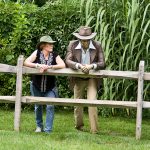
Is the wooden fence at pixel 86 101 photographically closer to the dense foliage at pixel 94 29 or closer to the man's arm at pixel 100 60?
the man's arm at pixel 100 60

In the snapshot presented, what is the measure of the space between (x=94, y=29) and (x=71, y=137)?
125 inches

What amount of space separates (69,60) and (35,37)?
3167mm

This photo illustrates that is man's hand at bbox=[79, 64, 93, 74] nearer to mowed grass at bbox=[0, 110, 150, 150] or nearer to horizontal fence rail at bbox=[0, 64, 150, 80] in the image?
horizontal fence rail at bbox=[0, 64, 150, 80]

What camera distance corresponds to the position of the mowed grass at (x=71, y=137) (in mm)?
7449

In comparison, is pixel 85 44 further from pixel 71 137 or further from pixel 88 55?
pixel 71 137

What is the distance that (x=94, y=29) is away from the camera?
1080cm

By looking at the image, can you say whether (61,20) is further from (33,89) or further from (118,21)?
(33,89)

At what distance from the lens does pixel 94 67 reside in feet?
27.8

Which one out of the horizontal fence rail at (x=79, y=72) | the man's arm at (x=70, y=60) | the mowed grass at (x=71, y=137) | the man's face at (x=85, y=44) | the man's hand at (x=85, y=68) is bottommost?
the mowed grass at (x=71, y=137)

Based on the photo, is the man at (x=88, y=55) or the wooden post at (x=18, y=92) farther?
the man at (x=88, y=55)

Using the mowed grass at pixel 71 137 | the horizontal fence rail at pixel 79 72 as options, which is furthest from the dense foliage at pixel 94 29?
the horizontal fence rail at pixel 79 72

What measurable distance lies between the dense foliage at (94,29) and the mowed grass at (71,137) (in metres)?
0.80

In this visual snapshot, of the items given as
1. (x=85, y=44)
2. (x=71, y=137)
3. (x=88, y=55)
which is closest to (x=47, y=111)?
(x=71, y=137)

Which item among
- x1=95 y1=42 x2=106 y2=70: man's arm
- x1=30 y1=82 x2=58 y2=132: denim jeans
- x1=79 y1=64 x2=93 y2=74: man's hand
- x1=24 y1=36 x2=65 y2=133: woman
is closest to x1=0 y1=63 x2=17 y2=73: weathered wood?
x1=24 y1=36 x2=65 y2=133: woman
